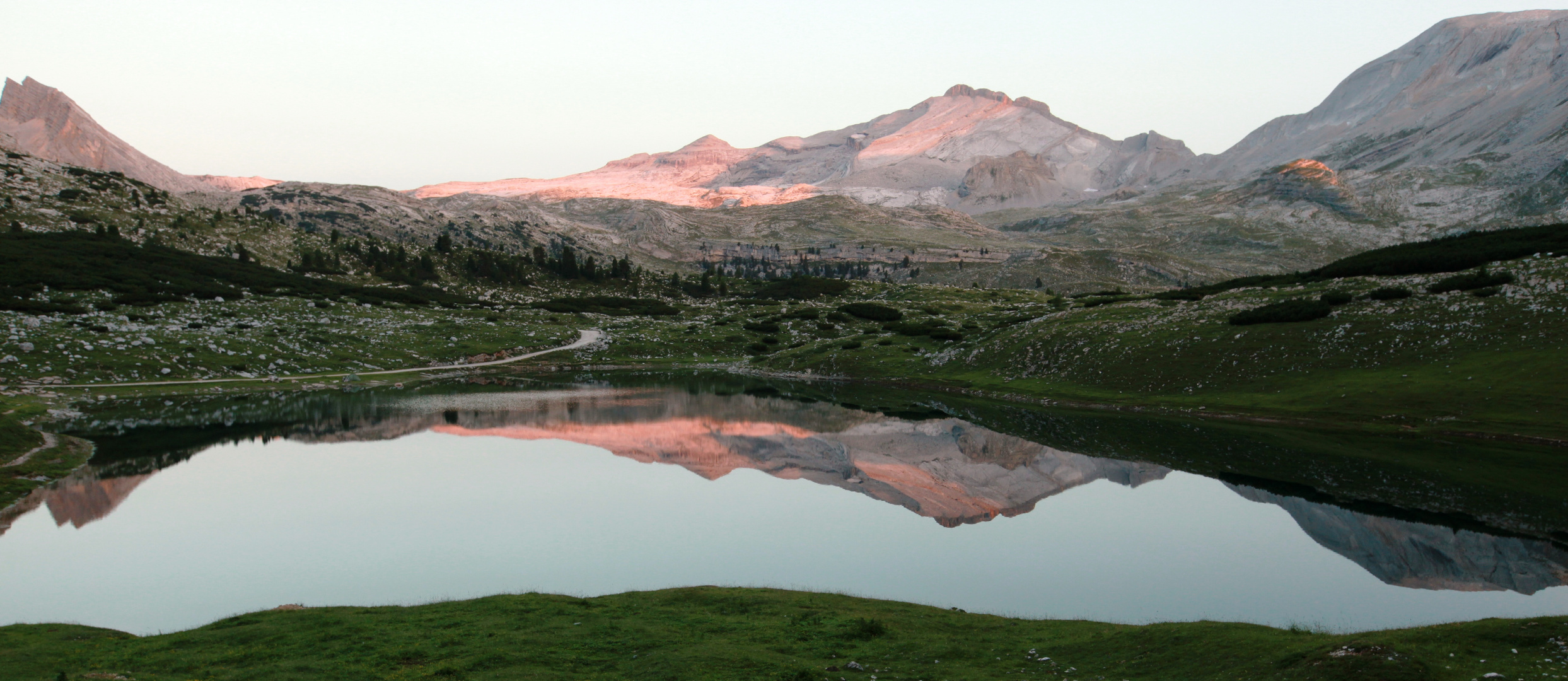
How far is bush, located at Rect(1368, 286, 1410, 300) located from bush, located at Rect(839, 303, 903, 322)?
78588 millimetres

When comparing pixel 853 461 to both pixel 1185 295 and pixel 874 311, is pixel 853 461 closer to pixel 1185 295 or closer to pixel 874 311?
pixel 1185 295

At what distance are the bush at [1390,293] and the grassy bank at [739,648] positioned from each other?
218 ft

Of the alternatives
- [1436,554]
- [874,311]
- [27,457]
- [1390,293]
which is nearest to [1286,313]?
[1390,293]

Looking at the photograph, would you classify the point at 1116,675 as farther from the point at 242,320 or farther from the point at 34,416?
the point at 242,320

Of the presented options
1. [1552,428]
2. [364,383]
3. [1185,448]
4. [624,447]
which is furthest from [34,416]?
[1552,428]

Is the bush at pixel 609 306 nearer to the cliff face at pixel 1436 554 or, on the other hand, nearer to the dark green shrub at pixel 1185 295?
the dark green shrub at pixel 1185 295

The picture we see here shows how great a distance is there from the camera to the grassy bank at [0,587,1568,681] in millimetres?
16328

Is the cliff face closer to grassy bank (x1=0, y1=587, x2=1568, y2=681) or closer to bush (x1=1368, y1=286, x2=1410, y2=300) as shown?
grassy bank (x1=0, y1=587, x2=1568, y2=681)

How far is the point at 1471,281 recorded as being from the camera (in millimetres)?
69812

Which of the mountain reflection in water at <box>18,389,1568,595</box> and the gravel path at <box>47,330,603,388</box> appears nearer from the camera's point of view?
the mountain reflection in water at <box>18,389,1568,595</box>

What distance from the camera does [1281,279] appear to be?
9619 centimetres

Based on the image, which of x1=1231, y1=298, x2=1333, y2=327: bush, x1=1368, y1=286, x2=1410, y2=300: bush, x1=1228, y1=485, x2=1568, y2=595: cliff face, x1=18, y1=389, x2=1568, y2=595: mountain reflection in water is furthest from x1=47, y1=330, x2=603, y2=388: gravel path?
x1=1368, y1=286, x2=1410, y2=300: bush

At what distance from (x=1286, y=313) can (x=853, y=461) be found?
4775 centimetres

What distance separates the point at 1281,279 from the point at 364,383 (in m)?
106
